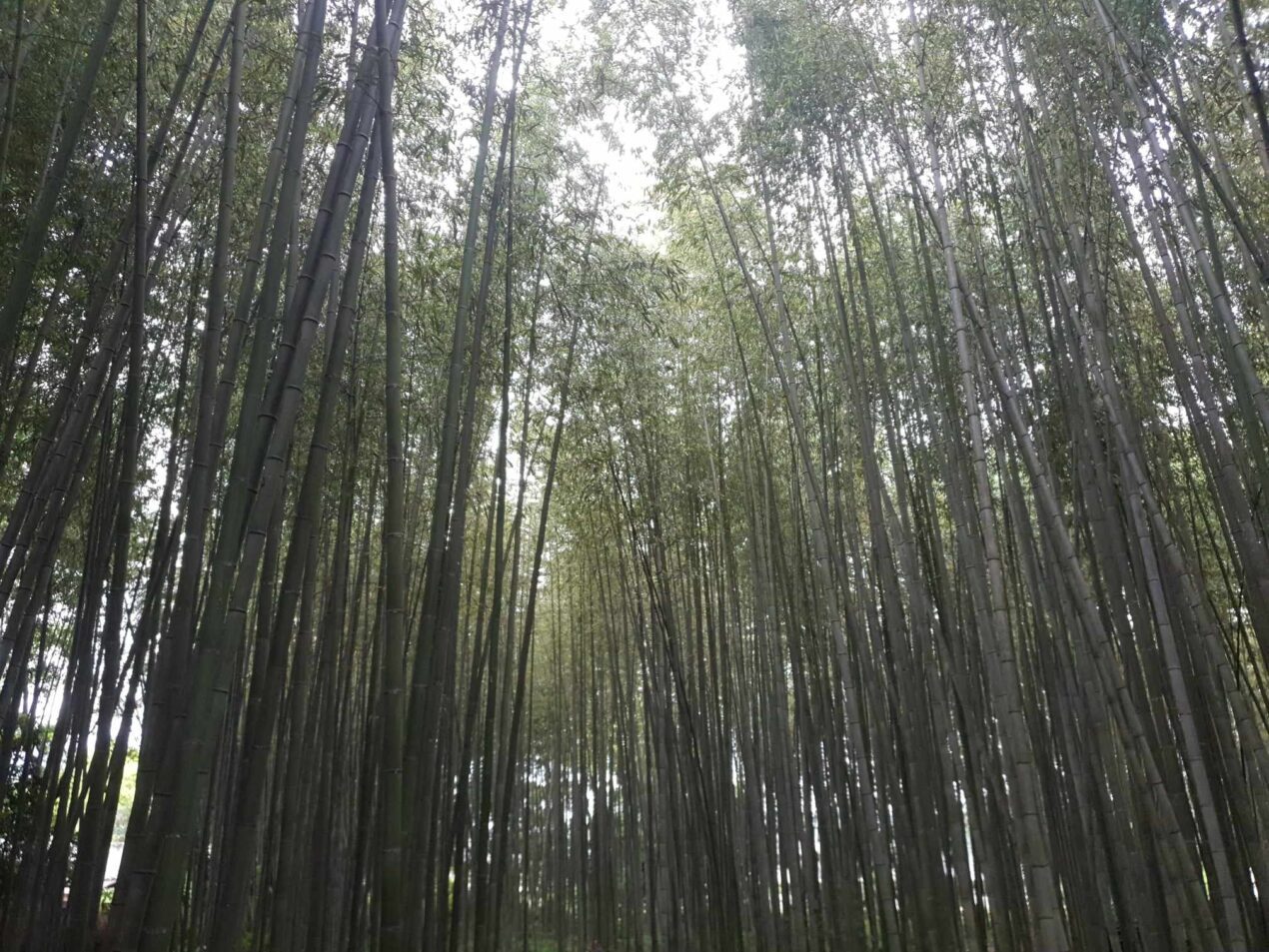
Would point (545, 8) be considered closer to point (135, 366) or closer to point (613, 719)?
point (135, 366)

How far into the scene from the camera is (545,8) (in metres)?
4.27

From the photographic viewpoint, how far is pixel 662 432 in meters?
5.93

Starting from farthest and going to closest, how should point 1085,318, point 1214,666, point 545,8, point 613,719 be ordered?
point 613,719, point 545,8, point 1085,318, point 1214,666

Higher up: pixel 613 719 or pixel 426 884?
pixel 613 719

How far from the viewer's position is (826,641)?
498 centimetres

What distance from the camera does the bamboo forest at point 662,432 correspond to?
2.14 m

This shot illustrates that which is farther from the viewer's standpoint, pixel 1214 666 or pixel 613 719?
pixel 613 719

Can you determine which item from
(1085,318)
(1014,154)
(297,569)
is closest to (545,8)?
(1014,154)

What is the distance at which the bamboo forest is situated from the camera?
214cm

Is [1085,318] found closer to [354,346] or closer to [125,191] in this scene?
[354,346]

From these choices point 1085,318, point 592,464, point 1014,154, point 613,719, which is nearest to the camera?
point 1085,318

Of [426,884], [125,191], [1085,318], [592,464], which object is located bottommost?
[426,884]

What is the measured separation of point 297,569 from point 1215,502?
4.16 metres

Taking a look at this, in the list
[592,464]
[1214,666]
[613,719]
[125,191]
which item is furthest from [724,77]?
[613,719]
